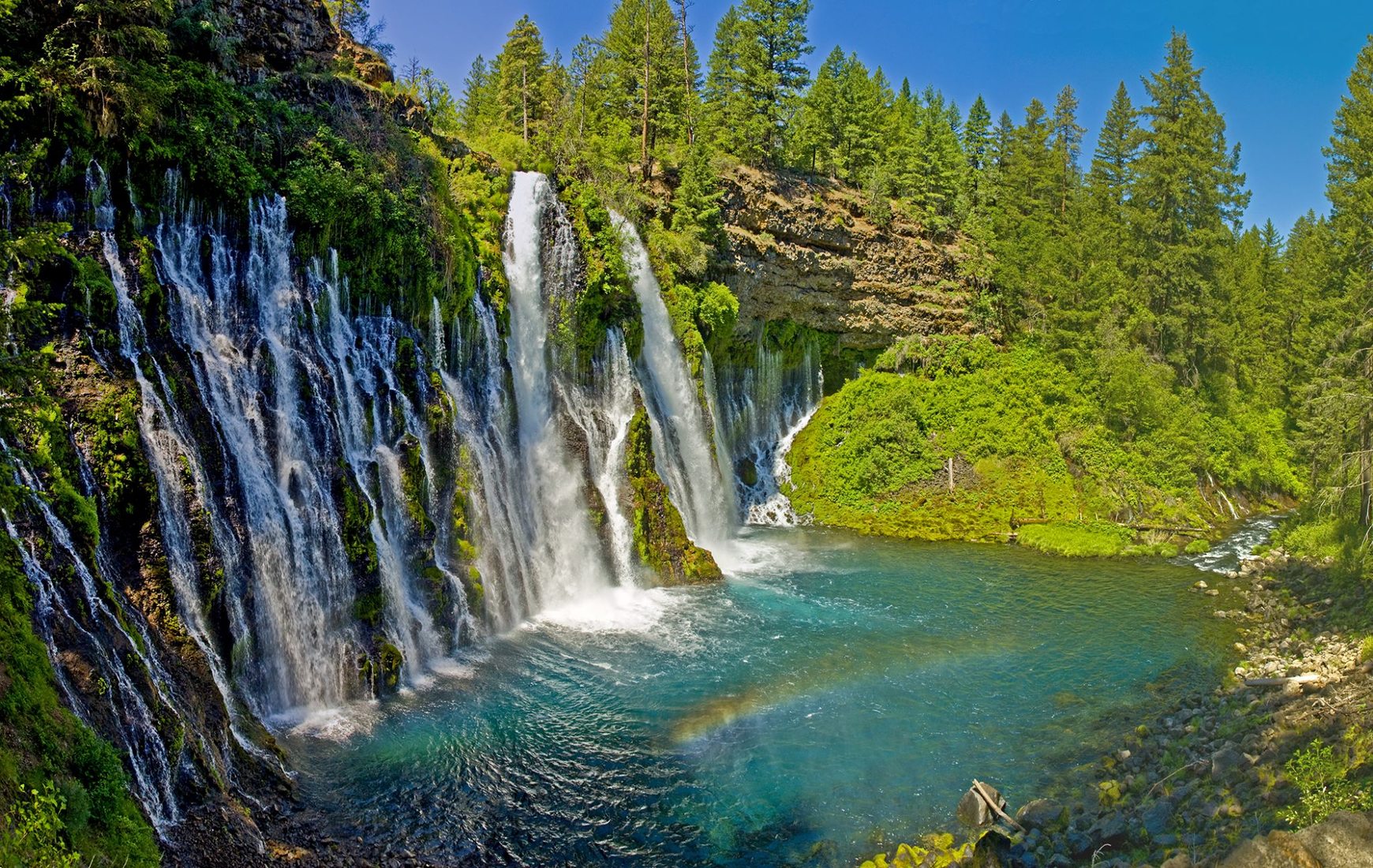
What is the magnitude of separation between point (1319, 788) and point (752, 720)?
331 inches

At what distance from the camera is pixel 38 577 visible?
8.98m

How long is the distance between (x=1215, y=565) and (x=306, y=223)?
28.1 metres

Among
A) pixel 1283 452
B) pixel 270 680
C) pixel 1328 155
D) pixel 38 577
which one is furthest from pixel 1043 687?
pixel 1283 452

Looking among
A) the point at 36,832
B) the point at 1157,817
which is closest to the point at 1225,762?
the point at 1157,817

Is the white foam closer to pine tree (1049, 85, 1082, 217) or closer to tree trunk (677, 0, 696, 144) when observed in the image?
tree trunk (677, 0, 696, 144)

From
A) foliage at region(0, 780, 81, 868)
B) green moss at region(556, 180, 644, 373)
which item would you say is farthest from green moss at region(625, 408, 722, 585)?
foliage at region(0, 780, 81, 868)

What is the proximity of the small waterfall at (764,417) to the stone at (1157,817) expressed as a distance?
2176 cm

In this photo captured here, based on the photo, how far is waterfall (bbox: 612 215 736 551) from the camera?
2747 centimetres

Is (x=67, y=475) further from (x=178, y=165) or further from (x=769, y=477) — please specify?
(x=769, y=477)

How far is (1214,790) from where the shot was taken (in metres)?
11.4

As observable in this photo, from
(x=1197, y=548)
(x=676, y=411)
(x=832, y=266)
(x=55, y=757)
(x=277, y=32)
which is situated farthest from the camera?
(x=832, y=266)

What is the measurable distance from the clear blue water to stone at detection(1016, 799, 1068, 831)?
0.91 meters

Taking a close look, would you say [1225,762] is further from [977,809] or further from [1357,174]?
[1357,174]

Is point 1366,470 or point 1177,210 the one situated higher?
point 1177,210
